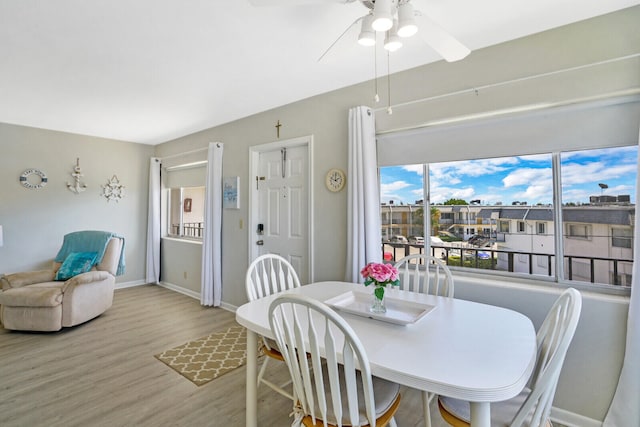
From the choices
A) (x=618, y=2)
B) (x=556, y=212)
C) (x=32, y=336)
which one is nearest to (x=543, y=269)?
(x=556, y=212)

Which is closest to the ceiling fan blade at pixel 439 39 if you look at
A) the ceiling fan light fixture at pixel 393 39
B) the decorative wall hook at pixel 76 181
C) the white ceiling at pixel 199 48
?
the ceiling fan light fixture at pixel 393 39

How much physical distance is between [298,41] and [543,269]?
238cm

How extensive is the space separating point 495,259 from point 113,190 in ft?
18.5

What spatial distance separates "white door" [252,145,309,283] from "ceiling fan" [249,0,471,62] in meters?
1.85

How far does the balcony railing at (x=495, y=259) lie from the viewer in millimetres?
1912

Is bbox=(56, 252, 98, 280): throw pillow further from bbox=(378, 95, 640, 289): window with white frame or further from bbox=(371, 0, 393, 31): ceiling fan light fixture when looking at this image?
bbox=(371, 0, 393, 31): ceiling fan light fixture

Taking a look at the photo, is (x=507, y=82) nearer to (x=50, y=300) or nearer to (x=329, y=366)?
(x=329, y=366)

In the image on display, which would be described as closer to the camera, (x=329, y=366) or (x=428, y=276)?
(x=329, y=366)

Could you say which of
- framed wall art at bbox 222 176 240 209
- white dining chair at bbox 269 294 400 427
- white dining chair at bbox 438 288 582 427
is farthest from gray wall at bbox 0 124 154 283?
white dining chair at bbox 438 288 582 427

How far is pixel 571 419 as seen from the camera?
74.6 inches

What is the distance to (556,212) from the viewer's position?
2.06 m

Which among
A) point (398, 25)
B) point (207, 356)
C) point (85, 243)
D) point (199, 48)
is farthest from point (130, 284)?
point (398, 25)

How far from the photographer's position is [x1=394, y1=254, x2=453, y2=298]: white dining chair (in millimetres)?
2109

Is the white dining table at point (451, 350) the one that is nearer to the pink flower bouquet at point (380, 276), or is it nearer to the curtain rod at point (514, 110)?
the pink flower bouquet at point (380, 276)
